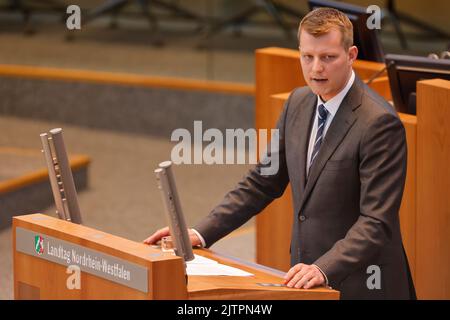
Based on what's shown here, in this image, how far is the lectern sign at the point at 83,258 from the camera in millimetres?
2076

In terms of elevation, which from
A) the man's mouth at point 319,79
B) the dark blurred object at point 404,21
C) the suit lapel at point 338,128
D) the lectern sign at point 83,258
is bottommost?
the lectern sign at point 83,258

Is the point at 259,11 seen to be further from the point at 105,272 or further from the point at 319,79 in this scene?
the point at 105,272

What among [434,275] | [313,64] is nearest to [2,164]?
[434,275]

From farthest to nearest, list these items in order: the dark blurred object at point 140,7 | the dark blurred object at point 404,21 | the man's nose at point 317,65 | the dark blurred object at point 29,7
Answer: the dark blurred object at point 29,7
the dark blurred object at point 140,7
the dark blurred object at point 404,21
the man's nose at point 317,65

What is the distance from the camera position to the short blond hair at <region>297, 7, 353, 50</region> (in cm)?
240

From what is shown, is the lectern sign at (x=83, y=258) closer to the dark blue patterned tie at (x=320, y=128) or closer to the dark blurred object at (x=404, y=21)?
the dark blue patterned tie at (x=320, y=128)

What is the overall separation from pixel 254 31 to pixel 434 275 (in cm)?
368

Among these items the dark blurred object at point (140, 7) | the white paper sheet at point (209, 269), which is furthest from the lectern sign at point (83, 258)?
the dark blurred object at point (140, 7)

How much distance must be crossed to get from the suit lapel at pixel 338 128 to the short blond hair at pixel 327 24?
0.46ft

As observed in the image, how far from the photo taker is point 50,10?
734cm

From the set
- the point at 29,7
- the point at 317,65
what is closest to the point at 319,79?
the point at 317,65
